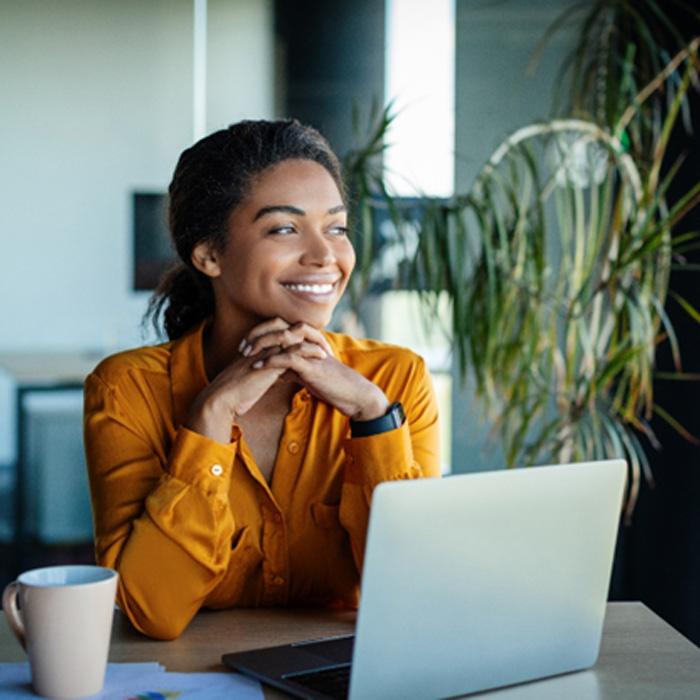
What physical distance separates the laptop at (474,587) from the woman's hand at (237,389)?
42cm

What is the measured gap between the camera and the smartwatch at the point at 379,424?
5.75 feet

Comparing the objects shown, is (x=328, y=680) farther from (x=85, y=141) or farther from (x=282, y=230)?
(x=85, y=141)

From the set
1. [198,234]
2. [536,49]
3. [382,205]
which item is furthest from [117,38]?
[198,234]

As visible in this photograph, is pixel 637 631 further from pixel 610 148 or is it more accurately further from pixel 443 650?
pixel 610 148

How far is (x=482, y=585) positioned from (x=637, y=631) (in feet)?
1.33

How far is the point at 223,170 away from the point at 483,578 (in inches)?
37.4

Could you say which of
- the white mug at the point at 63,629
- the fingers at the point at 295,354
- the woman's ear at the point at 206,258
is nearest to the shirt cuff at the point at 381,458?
the fingers at the point at 295,354

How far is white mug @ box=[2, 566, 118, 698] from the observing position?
3.86ft

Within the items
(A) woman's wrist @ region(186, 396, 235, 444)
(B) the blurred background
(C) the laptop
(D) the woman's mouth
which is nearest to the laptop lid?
(C) the laptop

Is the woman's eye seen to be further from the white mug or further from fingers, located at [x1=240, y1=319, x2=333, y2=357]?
the white mug

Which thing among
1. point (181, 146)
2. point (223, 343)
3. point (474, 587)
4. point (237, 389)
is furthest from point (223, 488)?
point (181, 146)

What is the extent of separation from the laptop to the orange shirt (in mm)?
292

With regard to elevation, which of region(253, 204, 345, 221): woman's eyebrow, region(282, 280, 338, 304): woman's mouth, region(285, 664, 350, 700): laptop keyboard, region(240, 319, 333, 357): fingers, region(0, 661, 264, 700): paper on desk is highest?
region(253, 204, 345, 221): woman's eyebrow

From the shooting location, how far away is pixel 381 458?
5.67 ft
